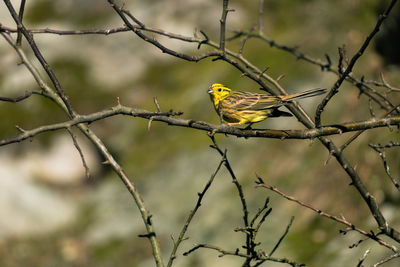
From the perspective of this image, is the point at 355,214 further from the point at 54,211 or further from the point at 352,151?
the point at 54,211

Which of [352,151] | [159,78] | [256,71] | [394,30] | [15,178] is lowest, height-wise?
[256,71]

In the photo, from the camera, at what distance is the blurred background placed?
414 inches

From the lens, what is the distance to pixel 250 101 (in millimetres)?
6445

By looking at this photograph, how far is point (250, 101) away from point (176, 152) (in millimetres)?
9017

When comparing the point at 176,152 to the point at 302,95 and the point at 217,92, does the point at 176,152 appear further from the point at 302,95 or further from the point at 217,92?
the point at 302,95

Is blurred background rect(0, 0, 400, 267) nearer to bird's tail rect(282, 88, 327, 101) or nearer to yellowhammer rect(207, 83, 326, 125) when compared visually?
yellowhammer rect(207, 83, 326, 125)

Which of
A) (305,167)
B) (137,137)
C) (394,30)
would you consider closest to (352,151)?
(305,167)

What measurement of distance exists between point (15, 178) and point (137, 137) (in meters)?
3.60

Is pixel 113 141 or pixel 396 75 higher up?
pixel 113 141

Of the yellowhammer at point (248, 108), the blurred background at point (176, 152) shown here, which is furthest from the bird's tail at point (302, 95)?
the blurred background at point (176, 152)

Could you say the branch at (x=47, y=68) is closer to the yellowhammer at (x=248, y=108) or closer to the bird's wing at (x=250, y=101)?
the yellowhammer at (x=248, y=108)

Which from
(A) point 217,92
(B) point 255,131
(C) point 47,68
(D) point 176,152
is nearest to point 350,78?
(B) point 255,131

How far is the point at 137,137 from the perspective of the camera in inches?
695

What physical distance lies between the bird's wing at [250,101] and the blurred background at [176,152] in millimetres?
1248
